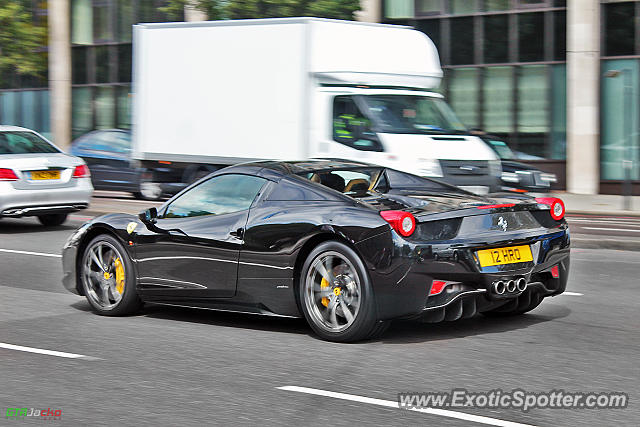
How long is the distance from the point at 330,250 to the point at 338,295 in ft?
0.95

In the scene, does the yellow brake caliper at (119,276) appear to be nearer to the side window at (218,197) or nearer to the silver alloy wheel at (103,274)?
the silver alloy wheel at (103,274)

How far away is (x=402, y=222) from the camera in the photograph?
6.54 metres

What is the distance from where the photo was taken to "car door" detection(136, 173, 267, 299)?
290 inches

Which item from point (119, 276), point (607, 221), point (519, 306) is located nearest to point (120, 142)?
point (607, 221)

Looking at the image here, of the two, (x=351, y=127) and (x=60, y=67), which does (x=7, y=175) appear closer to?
(x=351, y=127)

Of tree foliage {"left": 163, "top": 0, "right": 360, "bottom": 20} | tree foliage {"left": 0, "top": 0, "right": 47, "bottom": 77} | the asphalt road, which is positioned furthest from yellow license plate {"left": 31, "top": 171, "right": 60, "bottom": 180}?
tree foliage {"left": 0, "top": 0, "right": 47, "bottom": 77}

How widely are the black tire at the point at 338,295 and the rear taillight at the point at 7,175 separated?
8.53 m

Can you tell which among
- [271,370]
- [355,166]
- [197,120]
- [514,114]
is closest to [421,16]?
[514,114]

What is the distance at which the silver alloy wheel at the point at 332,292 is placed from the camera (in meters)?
6.71

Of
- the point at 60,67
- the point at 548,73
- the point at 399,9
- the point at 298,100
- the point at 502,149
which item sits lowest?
the point at 502,149

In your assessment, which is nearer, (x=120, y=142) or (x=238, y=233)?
(x=238, y=233)

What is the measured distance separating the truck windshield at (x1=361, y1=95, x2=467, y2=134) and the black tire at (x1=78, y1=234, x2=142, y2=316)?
7.68 meters

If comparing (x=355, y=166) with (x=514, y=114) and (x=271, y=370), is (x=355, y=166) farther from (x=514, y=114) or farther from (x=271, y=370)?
(x=514, y=114)

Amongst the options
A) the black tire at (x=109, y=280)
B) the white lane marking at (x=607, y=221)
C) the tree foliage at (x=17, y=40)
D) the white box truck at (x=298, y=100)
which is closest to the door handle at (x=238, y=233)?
the black tire at (x=109, y=280)
